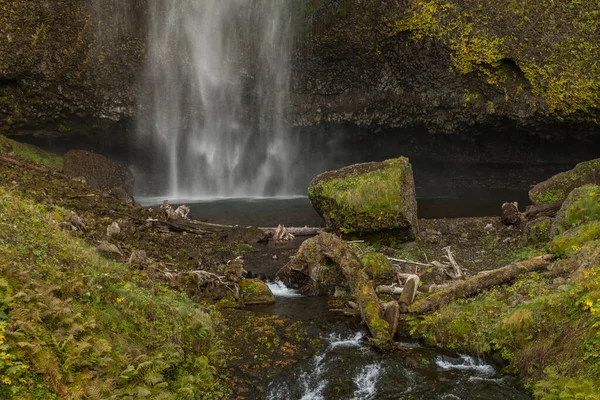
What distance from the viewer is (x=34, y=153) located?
78.9 ft

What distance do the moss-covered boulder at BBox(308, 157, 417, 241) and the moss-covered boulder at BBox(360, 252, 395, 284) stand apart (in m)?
2.68

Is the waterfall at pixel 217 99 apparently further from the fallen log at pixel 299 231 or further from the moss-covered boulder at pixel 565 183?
the moss-covered boulder at pixel 565 183

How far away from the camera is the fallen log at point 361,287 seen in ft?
25.3

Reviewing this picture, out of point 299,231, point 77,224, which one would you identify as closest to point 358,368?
point 77,224

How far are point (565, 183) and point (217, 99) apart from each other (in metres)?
20.3

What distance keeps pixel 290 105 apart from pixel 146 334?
2448 centimetres

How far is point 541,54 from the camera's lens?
21.3 metres

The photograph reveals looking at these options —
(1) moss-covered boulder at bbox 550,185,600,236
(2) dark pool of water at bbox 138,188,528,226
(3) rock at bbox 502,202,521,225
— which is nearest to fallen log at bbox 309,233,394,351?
(1) moss-covered boulder at bbox 550,185,600,236

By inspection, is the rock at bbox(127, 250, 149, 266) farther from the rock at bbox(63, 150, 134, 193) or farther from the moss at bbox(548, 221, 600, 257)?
the rock at bbox(63, 150, 134, 193)

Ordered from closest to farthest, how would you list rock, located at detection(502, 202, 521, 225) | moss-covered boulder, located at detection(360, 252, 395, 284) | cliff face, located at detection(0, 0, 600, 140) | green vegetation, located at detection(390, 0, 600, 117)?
moss-covered boulder, located at detection(360, 252, 395, 284) → rock, located at detection(502, 202, 521, 225) → green vegetation, located at detection(390, 0, 600, 117) → cliff face, located at detection(0, 0, 600, 140)

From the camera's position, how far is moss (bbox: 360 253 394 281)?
10.7m

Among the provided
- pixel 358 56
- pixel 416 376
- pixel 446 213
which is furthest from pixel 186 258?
pixel 358 56

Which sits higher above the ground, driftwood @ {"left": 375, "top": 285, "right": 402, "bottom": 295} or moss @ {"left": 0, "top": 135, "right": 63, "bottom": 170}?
moss @ {"left": 0, "top": 135, "right": 63, "bottom": 170}

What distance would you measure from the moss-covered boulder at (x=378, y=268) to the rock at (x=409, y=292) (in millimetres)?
1501
